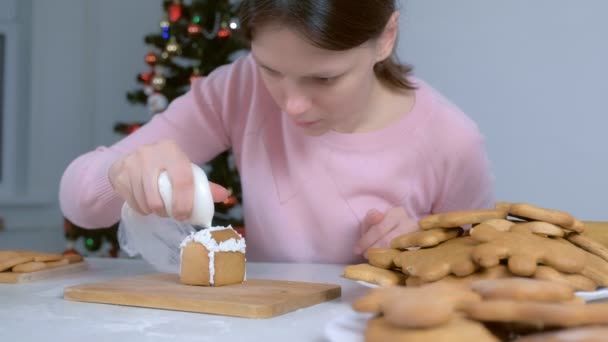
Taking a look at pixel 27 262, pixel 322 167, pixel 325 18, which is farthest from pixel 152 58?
pixel 325 18

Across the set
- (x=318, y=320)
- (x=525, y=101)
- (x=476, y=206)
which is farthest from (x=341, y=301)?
(x=525, y=101)

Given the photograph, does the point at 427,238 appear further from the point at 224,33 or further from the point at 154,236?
the point at 224,33

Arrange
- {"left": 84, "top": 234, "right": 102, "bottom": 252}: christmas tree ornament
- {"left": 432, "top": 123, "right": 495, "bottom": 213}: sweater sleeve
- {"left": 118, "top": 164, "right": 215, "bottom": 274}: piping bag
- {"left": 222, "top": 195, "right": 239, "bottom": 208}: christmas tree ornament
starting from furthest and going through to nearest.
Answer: {"left": 84, "top": 234, "right": 102, "bottom": 252}: christmas tree ornament
{"left": 222, "top": 195, "right": 239, "bottom": 208}: christmas tree ornament
{"left": 432, "top": 123, "right": 495, "bottom": 213}: sweater sleeve
{"left": 118, "top": 164, "right": 215, "bottom": 274}: piping bag

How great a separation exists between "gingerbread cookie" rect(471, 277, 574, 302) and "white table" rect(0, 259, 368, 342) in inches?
7.8

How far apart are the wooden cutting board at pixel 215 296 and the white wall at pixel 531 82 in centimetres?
198

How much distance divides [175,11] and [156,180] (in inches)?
95.4

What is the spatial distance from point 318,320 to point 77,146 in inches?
139

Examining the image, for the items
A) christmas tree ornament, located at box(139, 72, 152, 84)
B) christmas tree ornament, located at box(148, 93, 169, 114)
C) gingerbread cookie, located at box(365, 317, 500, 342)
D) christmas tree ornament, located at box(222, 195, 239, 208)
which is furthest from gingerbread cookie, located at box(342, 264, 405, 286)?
christmas tree ornament, located at box(139, 72, 152, 84)

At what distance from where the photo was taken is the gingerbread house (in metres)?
1.09

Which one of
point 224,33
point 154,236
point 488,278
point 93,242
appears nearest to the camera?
point 488,278

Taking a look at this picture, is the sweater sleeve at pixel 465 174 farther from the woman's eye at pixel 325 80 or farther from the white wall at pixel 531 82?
the white wall at pixel 531 82

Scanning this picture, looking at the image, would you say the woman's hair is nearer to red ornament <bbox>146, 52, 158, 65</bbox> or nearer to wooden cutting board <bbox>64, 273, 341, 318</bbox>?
wooden cutting board <bbox>64, 273, 341, 318</bbox>

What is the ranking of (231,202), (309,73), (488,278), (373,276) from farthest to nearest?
1. (231,202)
2. (309,73)
3. (373,276)
4. (488,278)

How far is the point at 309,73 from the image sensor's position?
3.85ft
